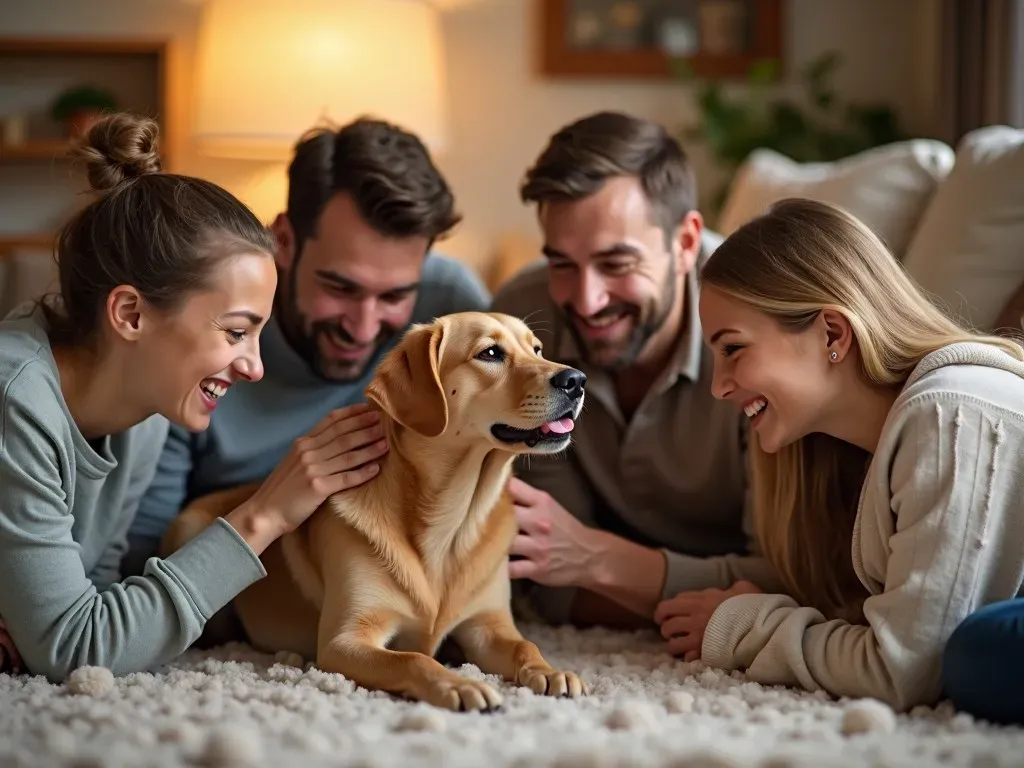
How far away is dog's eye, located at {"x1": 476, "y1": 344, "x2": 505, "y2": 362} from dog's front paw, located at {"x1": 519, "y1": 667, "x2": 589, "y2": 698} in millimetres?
535

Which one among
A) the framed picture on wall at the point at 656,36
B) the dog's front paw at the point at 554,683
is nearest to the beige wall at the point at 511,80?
the framed picture on wall at the point at 656,36

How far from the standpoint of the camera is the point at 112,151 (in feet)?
6.05

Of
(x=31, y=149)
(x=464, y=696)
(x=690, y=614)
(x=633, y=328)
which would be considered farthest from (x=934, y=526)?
(x=31, y=149)

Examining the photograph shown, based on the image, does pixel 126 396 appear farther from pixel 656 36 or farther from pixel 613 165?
pixel 656 36

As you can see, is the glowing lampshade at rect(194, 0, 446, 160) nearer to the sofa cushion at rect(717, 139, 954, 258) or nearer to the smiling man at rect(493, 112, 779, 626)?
the smiling man at rect(493, 112, 779, 626)

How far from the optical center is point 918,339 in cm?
174

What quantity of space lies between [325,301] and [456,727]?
1162 mm

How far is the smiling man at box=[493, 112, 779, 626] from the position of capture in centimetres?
216

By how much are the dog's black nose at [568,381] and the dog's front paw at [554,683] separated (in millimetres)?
449

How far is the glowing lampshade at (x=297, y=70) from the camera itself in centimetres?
358

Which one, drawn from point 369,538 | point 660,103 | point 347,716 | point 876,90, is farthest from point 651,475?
point 876,90

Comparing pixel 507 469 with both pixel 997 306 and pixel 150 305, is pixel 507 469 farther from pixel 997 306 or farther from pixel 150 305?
pixel 997 306

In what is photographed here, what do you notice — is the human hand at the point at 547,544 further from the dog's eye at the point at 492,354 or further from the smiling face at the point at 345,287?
the smiling face at the point at 345,287

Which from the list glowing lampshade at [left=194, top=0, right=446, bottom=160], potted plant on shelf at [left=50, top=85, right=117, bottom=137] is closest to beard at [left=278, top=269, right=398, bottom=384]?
glowing lampshade at [left=194, top=0, right=446, bottom=160]
